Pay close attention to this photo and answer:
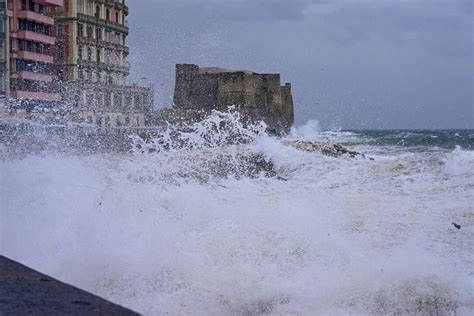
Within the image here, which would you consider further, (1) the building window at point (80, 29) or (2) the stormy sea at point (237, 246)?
(1) the building window at point (80, 29)

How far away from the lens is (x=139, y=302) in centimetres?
347

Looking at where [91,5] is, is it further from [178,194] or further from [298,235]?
[298,235]

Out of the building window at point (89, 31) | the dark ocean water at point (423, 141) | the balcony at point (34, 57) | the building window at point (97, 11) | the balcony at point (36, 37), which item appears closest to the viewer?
the building window at point (97, 11)

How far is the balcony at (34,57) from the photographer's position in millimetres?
23266

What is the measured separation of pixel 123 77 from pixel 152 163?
11520 mm

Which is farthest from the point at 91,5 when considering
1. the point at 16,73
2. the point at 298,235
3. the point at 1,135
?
the point at 298,235

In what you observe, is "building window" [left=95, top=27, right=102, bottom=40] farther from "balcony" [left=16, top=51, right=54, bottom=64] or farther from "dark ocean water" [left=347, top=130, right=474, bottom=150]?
"dark ocean water" [left=347, top=130, right=474, bottom=150]

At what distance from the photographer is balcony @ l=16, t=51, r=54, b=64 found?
76.3 feet

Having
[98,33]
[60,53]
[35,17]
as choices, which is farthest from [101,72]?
[35,17]

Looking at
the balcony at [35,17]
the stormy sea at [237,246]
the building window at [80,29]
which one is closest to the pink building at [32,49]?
the balcony at [35,17]

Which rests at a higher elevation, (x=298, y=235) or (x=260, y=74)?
(x=260, y=74)

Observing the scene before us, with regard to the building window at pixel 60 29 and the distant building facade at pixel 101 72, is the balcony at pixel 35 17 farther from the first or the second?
the distant building facade at pixel 101 72

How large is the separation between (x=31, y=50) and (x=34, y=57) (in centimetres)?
55

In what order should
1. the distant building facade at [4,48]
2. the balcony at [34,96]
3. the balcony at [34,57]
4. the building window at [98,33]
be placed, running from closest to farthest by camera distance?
the building window at [98,33] → the balcony at [34,96] → the distant building facade at [4,48] → the balcony at [34,57]
